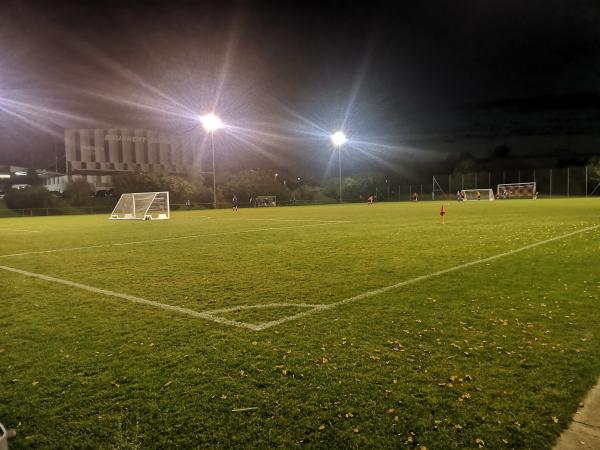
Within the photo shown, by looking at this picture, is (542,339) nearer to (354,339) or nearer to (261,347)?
(354,339)

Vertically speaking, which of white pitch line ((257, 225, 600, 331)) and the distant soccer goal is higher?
the distant soccer goal

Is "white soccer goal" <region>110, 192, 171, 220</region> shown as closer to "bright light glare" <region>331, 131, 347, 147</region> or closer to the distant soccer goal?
the distant soccer goal

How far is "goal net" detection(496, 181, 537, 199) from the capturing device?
212 ft

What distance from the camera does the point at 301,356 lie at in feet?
12.0

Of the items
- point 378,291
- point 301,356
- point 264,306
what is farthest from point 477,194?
point 301,356

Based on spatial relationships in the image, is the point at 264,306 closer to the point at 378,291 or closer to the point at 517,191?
the point at 378,291

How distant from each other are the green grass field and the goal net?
211 ft

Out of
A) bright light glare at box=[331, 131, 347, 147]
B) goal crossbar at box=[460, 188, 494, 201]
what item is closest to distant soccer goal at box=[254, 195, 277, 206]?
bright light glare at box=[331, 131, 347, 147]

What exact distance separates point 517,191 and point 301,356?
236 feet

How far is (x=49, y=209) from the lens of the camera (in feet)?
142

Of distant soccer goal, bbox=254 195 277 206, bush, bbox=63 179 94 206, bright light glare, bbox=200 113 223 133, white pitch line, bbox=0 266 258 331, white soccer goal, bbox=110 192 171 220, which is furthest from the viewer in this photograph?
distant soccer goal, bbox=254 195 277 206

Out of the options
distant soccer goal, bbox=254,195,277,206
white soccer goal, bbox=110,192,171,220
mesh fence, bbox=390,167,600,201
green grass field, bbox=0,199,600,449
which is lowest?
green grass field, bbox=0,199,600,449

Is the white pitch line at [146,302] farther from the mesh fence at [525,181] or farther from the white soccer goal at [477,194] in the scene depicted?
the mesh fence at [525,181]

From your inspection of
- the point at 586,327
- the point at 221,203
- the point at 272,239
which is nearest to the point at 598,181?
the point at 221,203
